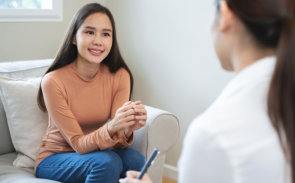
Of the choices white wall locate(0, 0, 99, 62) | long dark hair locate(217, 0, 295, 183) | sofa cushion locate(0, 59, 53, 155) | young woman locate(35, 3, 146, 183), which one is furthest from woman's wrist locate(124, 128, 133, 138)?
long dark hair locate(217, 0, 295, 183)

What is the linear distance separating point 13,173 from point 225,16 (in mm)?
1353

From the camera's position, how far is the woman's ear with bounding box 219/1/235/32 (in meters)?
0.73

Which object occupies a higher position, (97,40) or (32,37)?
(97,40)

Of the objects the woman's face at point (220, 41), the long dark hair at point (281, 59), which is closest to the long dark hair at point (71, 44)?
the woman's face at point (220, 41)

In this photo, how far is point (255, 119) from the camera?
0.68 metres

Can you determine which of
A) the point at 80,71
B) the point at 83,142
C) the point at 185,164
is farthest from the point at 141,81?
the point at 185,164

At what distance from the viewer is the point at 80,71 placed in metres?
1.94

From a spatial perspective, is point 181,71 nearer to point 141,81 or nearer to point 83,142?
point 141,81

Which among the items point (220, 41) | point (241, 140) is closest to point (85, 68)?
point (220, 41)

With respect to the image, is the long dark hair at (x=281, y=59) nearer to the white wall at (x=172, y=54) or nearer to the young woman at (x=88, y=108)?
the young woman at (x=88, y=108)

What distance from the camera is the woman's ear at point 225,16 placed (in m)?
0.73

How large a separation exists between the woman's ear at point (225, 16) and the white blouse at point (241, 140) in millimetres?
97

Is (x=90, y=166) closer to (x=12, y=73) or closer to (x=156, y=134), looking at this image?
(x=156, y=134)

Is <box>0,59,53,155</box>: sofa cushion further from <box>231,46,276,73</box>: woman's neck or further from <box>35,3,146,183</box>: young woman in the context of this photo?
<box>231,46,276,73</box>: woman's neck
